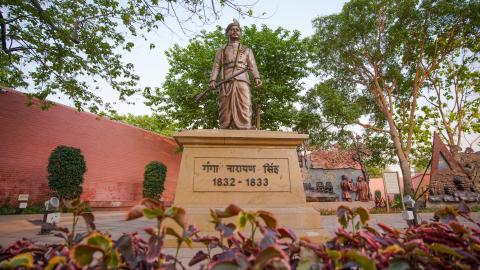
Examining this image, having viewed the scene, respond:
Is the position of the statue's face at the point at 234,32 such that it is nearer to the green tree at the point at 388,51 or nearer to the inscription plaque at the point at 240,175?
the inscription plaque at the point at 240,175

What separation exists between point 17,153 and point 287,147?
1171 cm

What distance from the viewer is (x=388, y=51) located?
14.6m

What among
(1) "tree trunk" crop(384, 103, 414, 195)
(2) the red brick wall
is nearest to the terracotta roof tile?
(1) "tree trunk" crop(384, 103, 414, 195)

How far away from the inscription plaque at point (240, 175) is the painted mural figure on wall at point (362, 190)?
1234 centimetres

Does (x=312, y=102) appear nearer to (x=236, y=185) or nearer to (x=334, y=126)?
(x=334, y=126)

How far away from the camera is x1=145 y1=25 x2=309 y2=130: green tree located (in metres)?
14.5

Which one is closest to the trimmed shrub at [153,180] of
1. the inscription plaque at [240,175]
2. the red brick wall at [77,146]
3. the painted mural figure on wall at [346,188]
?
the red brick wall at [77,146]

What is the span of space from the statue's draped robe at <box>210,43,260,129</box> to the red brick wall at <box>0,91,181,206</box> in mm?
7451

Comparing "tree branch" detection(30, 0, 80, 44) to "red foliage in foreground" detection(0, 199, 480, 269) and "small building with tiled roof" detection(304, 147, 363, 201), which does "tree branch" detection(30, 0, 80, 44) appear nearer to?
"red foliage in foreground" detection(0, 199, 480, 269)

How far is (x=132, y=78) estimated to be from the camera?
29.7 feet

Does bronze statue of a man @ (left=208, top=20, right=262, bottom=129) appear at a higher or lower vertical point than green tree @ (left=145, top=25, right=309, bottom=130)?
lower

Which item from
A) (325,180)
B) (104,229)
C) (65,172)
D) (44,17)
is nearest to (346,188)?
(325,180)

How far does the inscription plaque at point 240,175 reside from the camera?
12.8 feet

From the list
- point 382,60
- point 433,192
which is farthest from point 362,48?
point 433,192
